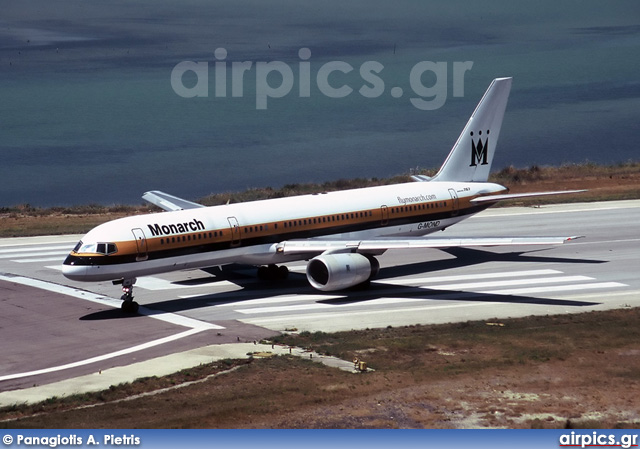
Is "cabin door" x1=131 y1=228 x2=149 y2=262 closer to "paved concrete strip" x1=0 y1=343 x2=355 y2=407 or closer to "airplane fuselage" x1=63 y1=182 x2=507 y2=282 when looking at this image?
"airplane fuselage" x1=63 y1=182 x2=507 y2=282

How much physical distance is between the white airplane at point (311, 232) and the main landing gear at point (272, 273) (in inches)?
1.9

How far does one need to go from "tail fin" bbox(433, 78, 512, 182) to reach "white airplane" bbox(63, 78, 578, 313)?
0.06 meters

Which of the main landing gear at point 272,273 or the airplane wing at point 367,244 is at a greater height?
the airplane wing at point 367,244

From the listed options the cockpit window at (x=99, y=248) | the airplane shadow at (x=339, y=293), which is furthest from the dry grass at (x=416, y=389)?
the cockpit window at (x=99, y=248)

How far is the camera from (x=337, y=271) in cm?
4162

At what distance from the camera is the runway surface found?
35.2 meters

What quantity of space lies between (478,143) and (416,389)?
26.5 m

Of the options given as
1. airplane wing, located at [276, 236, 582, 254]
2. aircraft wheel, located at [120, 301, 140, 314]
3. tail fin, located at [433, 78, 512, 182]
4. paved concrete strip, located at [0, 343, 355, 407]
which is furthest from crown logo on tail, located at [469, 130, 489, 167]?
paved concrete strip, located at [0, 343, 355, 407]

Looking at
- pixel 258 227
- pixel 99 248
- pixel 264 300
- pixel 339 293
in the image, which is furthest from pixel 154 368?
pixel 339 293

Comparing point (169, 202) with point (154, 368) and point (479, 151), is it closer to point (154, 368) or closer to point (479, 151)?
point (479, 151)

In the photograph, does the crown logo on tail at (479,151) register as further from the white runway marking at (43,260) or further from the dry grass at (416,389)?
the white runway marking at (43,260)

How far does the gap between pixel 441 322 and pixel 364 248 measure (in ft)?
22.2

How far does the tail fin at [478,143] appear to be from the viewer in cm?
5231

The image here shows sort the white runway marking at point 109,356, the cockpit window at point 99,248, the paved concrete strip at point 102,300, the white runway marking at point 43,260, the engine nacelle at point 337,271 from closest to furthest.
Result: 1. the white runway marking at point 109,356
2. the paved concrete strip at point 102,300
3. the cockpit window at point 99,248
4. the engine nacelle at point 337,271
5. the white runway marking at point 43,260
